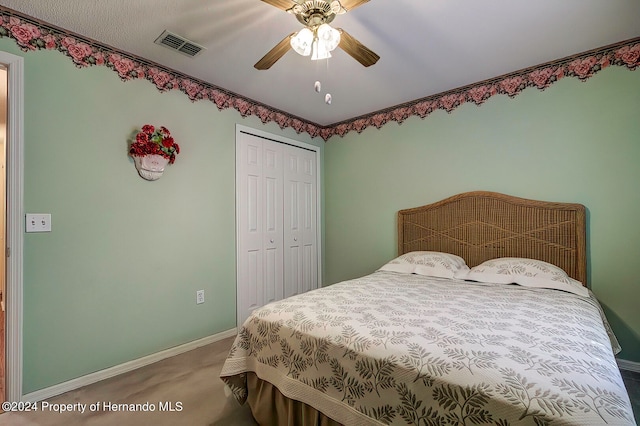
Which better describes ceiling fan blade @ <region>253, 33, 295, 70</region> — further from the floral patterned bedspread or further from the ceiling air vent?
the floral patterned bedspread

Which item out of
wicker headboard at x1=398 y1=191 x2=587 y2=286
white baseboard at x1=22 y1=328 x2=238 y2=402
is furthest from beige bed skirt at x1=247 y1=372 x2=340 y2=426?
wicker headboard at x1=398 y1=191 x2=587 y2=286

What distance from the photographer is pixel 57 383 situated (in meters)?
1.96

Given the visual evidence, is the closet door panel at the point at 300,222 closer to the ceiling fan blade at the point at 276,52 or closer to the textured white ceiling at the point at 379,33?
the textured white ceiling at the point at 379,33

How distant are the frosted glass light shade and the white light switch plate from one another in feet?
6.16

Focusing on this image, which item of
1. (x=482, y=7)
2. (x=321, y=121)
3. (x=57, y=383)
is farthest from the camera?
(x=321, y=121)

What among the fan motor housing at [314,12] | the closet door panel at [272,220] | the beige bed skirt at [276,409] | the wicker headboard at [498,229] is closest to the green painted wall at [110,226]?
the closet door panel at [272,220]

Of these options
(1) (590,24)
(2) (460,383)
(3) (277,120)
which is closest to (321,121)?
(3) (277,120)

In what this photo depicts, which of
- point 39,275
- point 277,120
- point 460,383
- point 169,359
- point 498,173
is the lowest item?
point 169,359

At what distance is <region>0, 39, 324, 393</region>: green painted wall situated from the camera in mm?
1931

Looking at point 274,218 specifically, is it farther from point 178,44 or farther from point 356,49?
point 356,49

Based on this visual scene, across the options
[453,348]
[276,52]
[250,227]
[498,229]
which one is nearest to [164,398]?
[250,227]

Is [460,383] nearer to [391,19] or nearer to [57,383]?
[391,19]

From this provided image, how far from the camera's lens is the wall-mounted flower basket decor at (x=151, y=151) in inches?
90.8

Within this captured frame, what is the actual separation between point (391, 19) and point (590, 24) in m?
1.34
